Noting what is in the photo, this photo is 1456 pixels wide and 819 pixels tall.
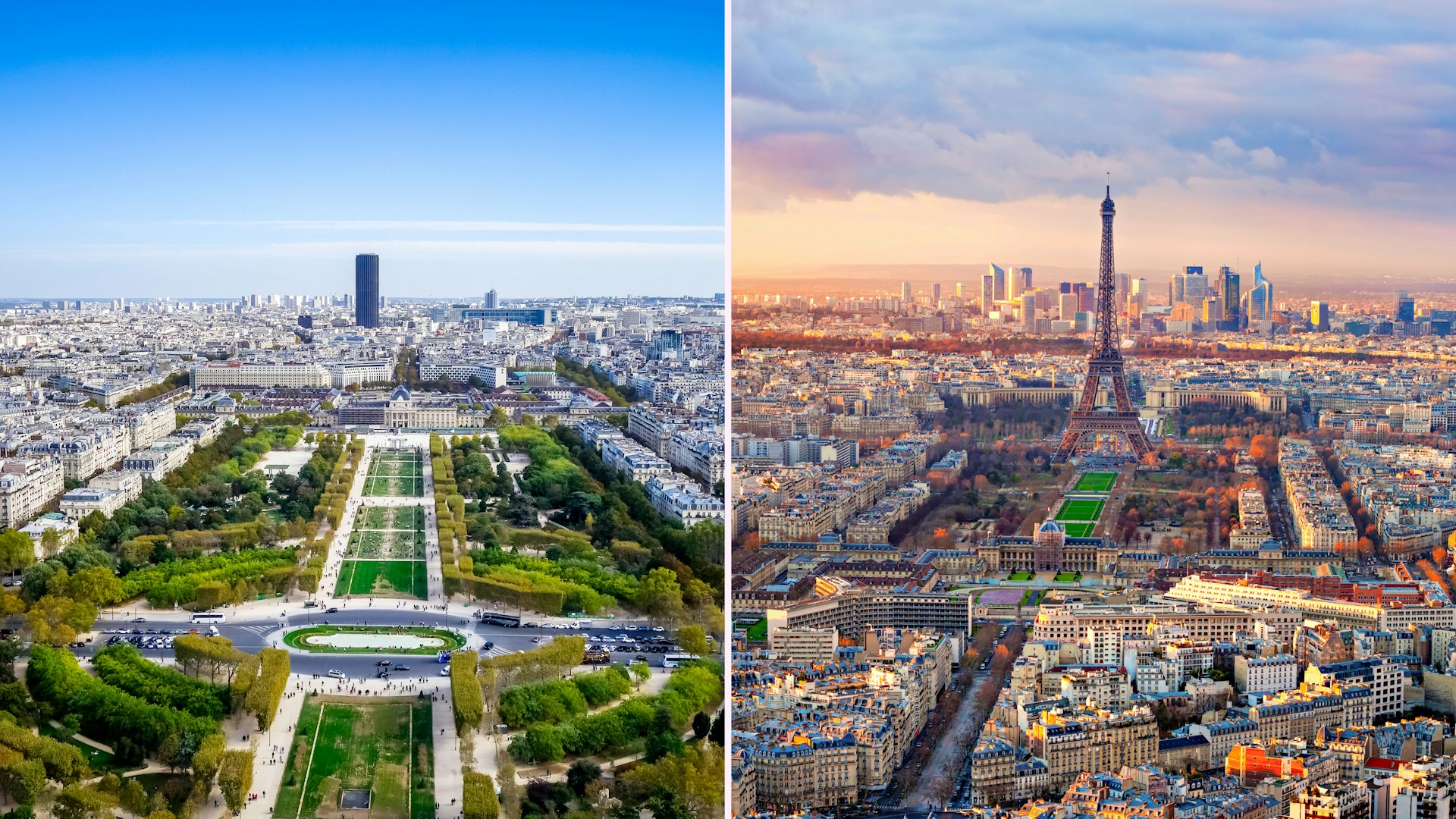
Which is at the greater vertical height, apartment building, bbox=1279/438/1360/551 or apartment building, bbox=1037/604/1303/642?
apartment building, bbox=1279/438/1360/551

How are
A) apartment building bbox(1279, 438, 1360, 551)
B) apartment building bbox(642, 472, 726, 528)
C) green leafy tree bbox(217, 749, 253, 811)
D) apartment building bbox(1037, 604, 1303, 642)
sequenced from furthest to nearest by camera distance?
apartment building bbox(1279, 438, 1360, 551) → apartment building bbox(642, 472, 726, 528) → apartment building bbox(1037, 604, 1303, 642) → green leafy tree bbox(217, 749, 253, 811)

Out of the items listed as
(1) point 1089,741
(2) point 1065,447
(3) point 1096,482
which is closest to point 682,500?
(1) point 1089,741

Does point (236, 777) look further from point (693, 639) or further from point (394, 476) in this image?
point (394, 476)

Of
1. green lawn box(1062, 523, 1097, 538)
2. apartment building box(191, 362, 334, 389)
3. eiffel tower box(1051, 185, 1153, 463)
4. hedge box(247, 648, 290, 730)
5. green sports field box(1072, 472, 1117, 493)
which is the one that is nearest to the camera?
hedge box(247, 648, 290, 730)

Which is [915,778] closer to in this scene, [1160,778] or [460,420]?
[1160,778]

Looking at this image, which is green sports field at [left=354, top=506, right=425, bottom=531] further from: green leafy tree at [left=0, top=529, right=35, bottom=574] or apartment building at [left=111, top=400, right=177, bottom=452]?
green leafy tree at [left=0, top=529, right=35, bottom=574]

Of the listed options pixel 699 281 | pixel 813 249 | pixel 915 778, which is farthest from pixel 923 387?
pixel 915 778

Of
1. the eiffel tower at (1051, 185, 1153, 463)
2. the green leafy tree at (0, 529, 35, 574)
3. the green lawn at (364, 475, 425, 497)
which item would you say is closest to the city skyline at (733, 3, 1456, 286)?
the eiffel tower at (1051, 185, 1153, 463)
